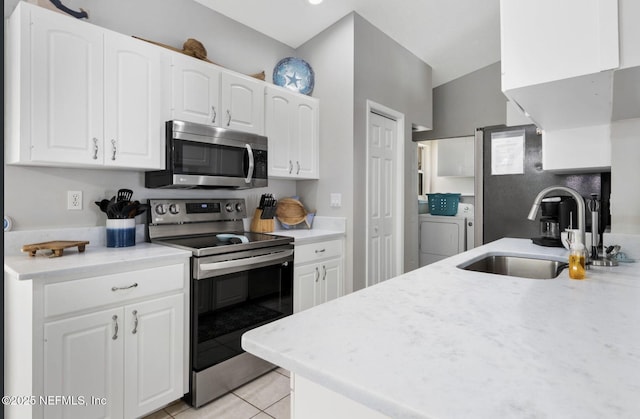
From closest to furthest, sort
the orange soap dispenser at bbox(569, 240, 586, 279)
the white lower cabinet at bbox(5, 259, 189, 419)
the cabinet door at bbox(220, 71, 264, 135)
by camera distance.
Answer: the orange soap dispenser at bbox(569, 240, 586, 279) → the white lower cabinet at bbox(5, 259, 189, 419) → the cabinet door at bbox(220, 71, 264, 135)

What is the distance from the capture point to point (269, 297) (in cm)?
239

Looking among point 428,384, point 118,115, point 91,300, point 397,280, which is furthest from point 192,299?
point 428,384

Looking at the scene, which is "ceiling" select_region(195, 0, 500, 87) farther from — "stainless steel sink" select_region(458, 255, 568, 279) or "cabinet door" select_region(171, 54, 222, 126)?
"stainless steel sink" select_region(458, 255, 568, 279)

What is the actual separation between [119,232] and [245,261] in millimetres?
743

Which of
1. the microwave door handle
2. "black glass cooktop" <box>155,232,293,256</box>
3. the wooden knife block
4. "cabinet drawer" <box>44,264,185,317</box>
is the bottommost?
"cabinet drawer" <box>44,264,185,317</box>

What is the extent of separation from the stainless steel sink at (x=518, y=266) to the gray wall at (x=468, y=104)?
9.21 ft

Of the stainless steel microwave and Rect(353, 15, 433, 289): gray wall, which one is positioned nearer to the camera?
the stainless steel microwave

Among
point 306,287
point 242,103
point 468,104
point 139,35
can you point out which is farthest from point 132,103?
point 468,104

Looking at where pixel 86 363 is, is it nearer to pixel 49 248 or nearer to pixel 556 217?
pixel 49 248

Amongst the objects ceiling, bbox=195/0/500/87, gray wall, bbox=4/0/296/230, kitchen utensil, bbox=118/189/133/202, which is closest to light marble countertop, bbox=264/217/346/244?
gray wall, bbox=4/0/296/230

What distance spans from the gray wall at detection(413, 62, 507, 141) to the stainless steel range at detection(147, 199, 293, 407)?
300 cm

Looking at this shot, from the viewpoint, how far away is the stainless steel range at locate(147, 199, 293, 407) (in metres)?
1.97

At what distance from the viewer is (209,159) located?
2.35 meters

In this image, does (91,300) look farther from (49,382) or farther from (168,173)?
(168,173)
